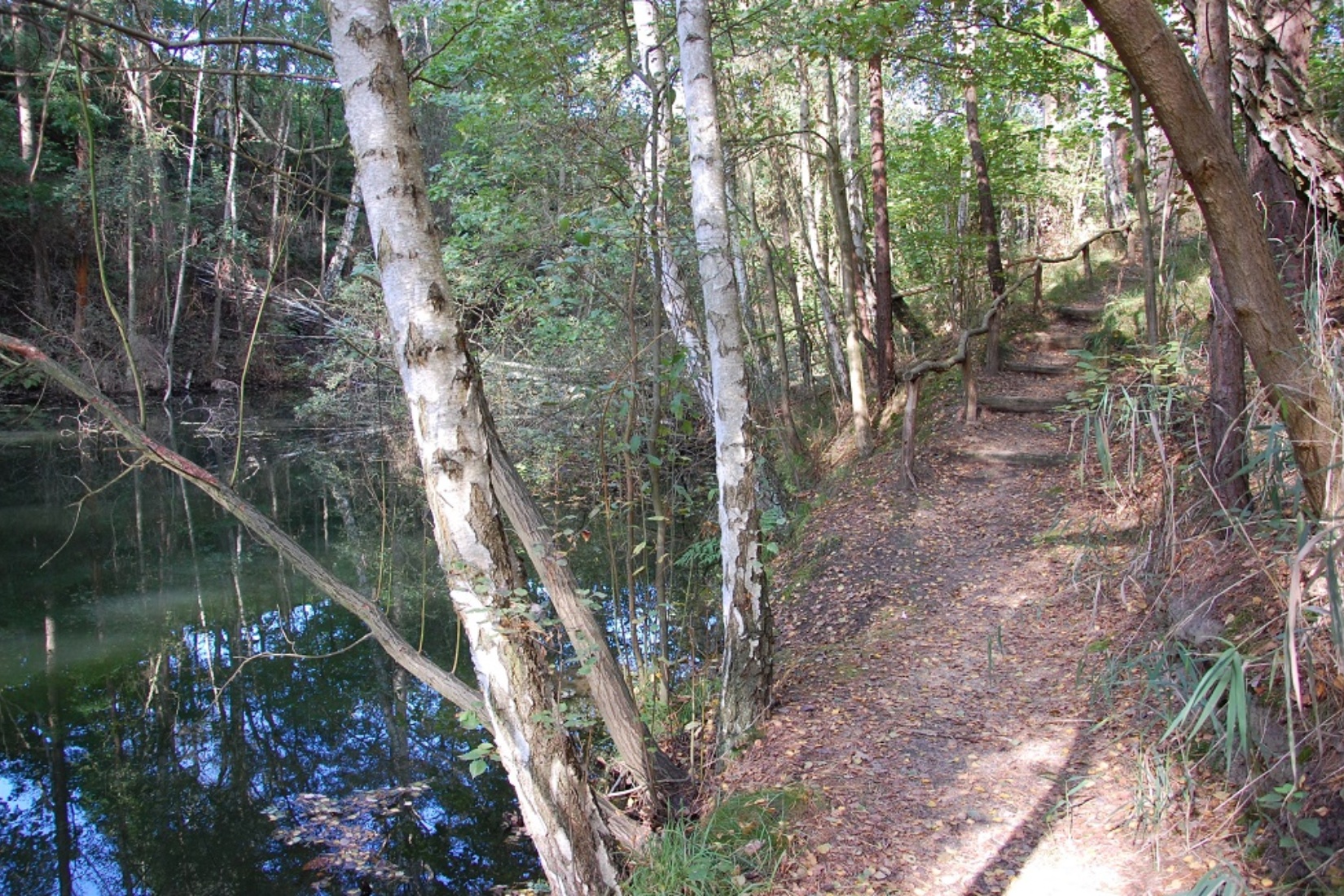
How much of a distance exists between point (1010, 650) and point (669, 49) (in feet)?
19.2

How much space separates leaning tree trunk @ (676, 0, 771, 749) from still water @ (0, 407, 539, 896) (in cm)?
177

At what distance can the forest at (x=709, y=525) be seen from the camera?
10.3ft

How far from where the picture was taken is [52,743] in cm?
670

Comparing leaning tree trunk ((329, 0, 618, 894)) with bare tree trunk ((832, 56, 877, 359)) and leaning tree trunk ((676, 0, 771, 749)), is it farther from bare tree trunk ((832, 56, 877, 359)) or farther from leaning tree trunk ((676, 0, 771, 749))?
bare tree trunk ((832, 56, 877, 359))

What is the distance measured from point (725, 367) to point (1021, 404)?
6.42 meters

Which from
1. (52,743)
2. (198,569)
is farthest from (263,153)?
(52,743)

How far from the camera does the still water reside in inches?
212

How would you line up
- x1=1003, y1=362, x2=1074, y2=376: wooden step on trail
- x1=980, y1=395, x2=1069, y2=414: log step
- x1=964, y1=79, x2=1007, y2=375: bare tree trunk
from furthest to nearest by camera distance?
x1=1003, y1=362, x2=1074, y2=376: wooden step on trail < x1=964, y1=79, x2=1007, y2=375: bare tree trunk < x1=980, y1=395, x2=1069, y2=414: log step

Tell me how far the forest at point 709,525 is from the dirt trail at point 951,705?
32 mm

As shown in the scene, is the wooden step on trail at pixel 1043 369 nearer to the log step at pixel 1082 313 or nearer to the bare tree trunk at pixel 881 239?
the bare tree trunk at pixel 881 239

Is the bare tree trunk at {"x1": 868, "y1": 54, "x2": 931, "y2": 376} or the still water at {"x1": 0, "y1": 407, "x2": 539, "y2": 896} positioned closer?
the still water at {"x1": 0, "y1": 407, "x2": 539, "y2": 896}

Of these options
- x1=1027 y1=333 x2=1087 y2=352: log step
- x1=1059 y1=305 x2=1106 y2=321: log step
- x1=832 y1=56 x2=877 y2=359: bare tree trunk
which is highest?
x1=832 y1=56 x2=877 y2=359: bare tree trunk

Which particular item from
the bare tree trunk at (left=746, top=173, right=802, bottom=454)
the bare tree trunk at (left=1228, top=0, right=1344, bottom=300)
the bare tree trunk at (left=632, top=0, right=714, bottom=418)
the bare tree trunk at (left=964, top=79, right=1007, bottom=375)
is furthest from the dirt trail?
the bare tree trunk at (left=964, top=79, right=1007, bottom=375)

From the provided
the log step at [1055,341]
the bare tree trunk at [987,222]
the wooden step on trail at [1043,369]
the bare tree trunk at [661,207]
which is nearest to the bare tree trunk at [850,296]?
the bare tree trunk at [987,222]
